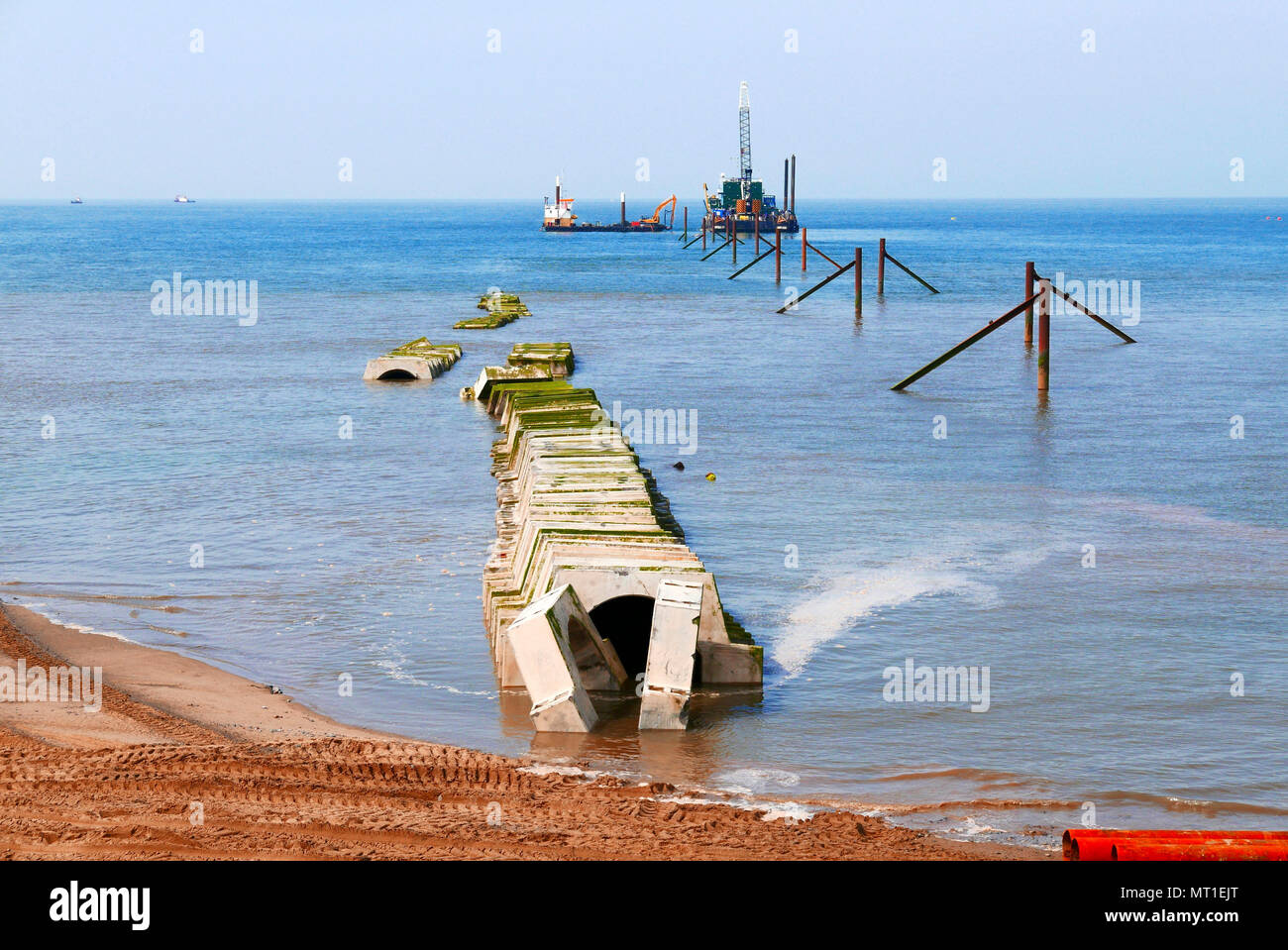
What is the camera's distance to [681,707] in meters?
12.6

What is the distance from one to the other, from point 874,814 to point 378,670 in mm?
6178

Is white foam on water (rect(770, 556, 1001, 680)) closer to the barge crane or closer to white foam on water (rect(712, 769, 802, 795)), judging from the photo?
white foam on water (rect(712, 769, 802, 795))

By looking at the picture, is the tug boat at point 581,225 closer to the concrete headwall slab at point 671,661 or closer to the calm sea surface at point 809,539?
the calm sea surface at point 809,539

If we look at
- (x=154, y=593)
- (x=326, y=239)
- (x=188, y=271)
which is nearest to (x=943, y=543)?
(x=154, y=593)

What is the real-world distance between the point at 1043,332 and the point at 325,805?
2836cm

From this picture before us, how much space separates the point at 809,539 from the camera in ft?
68.0

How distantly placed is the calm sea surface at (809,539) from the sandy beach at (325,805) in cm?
102

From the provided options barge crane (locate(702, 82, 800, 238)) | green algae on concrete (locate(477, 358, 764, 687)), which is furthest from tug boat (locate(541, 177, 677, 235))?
green algae on concrete (locate(477, 358, 764, 687))

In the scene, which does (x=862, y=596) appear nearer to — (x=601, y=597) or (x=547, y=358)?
(x=601, y=597)

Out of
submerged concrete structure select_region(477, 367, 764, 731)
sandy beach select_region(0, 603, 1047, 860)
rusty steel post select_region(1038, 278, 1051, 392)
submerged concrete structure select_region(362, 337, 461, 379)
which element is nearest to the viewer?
sandy beach select_region(0, 603, 1047, 860)

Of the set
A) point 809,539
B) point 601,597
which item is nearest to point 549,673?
point 601,597

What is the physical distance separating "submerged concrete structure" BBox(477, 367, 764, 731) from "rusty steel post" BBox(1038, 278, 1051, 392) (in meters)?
16.4

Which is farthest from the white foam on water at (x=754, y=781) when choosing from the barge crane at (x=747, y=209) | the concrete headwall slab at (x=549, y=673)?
the barge crane at (x=747, y=209)

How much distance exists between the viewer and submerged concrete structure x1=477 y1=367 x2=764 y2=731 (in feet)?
41.2
